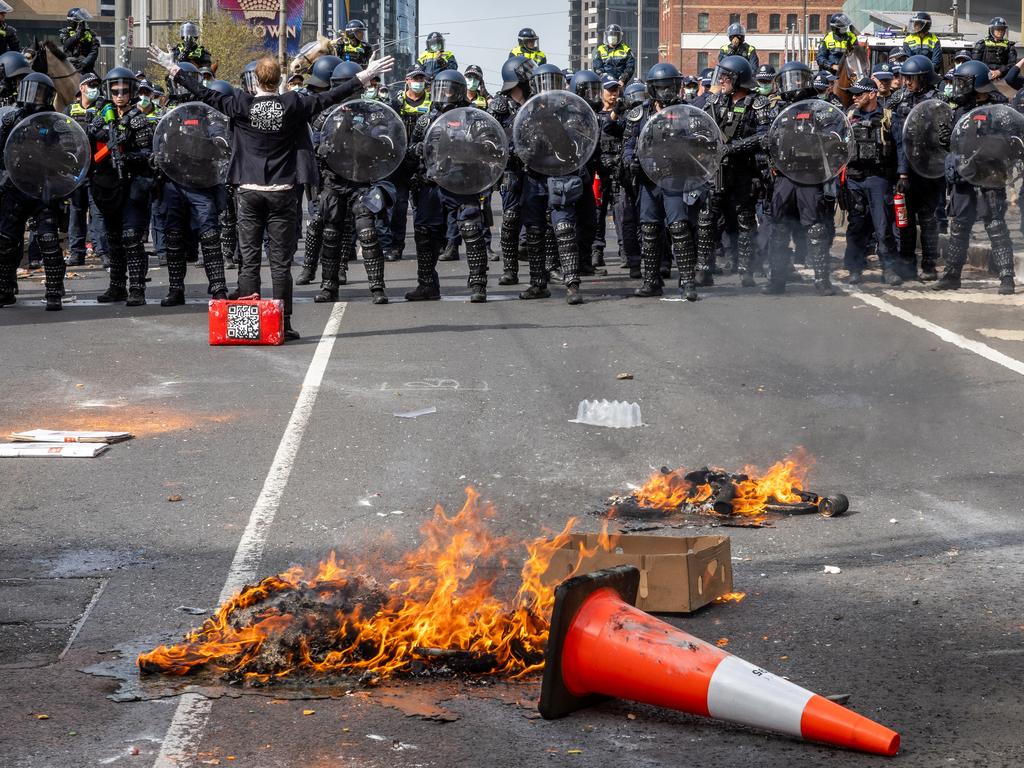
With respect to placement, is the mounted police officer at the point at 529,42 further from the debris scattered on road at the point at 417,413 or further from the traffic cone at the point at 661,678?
the traffic cone at the point at 661,678

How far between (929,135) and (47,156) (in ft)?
27.2

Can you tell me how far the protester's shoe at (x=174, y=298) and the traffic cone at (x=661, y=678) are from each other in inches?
424

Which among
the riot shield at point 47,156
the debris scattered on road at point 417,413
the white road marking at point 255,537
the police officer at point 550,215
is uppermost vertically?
the riot shield at point 47,156

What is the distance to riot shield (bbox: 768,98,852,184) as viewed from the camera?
582 inches

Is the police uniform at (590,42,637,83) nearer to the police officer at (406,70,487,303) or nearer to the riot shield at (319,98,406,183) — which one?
the police officer at (406,70,487,303)

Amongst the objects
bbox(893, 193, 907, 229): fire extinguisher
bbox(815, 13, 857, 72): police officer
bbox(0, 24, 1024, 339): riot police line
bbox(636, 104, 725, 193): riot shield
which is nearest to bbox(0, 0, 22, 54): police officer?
bbox(0, 24, 1024, 339): riot police line

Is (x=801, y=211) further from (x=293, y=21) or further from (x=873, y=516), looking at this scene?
(x=293, y=21)

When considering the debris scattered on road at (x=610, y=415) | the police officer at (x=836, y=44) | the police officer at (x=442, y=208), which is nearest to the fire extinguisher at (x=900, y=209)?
the police officer at (x=442, y=208)

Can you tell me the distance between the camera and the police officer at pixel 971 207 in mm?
14820

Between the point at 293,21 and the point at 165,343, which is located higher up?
the point at 293,21

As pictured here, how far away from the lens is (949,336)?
12.1 m

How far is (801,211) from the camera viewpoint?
15141 millimetres

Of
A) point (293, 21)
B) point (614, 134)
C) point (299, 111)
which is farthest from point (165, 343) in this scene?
point (293, 21)

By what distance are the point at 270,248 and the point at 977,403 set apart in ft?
18.4
